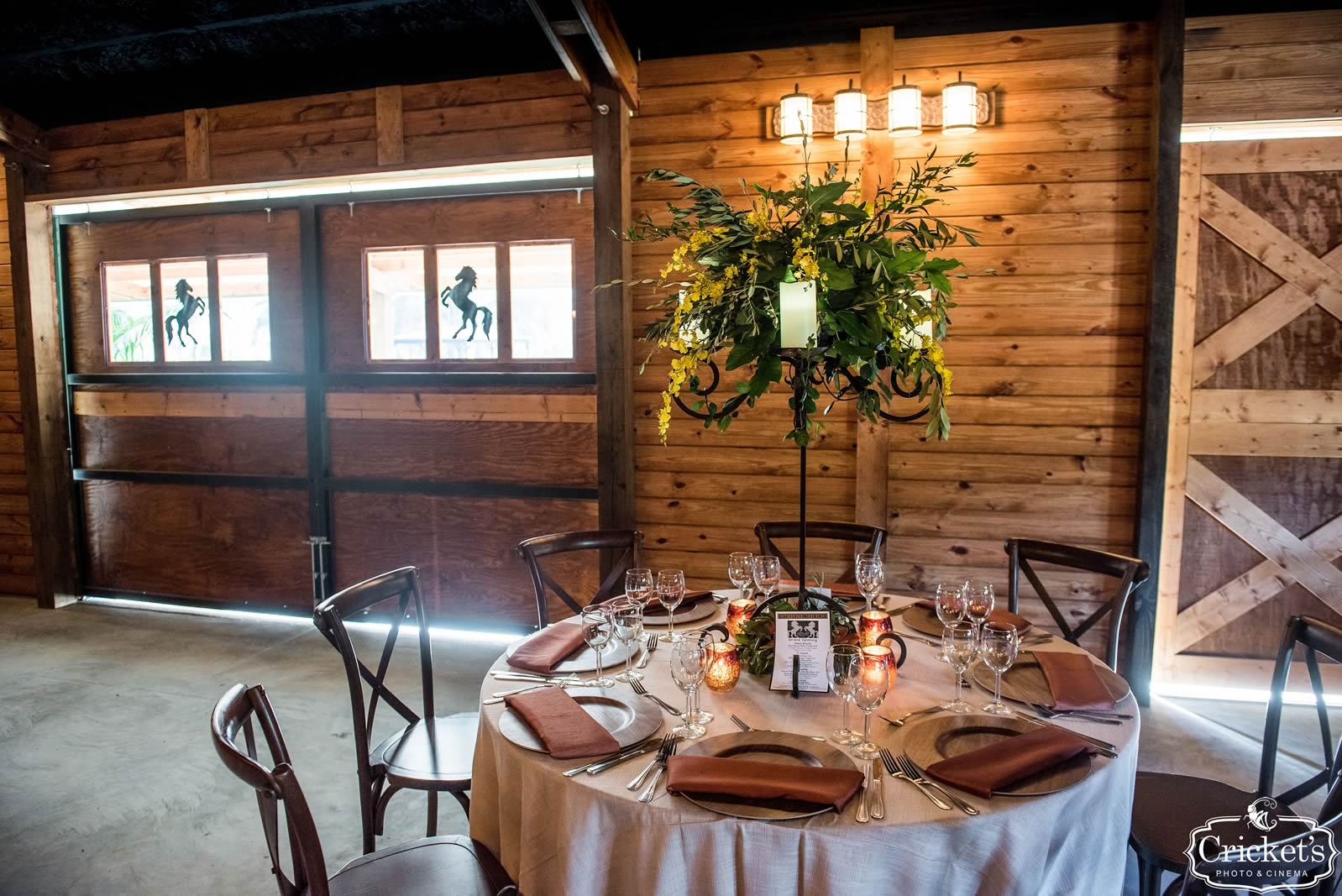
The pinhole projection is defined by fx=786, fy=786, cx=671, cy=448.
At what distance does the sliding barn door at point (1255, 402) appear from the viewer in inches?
129

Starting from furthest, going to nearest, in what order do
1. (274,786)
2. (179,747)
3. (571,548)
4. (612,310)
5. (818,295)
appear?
(612,310)
(179,747)
(571,548)
(818,295)
(274,786)

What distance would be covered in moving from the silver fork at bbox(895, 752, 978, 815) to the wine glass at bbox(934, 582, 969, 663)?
0.51 meters

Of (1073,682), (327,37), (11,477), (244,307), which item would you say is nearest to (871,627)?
(1073,682)

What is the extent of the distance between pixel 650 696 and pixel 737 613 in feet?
1.42

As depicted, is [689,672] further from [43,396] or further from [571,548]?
[43,396]

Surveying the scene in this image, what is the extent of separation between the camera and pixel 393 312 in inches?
169

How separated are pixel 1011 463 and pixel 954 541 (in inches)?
16.6

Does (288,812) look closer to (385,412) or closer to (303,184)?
(385,412)

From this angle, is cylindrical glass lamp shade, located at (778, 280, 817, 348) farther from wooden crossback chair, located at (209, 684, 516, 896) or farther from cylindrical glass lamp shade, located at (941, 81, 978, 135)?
cylindrical glass lamp shade, located at (941, 81, 978, 135)

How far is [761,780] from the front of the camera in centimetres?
127

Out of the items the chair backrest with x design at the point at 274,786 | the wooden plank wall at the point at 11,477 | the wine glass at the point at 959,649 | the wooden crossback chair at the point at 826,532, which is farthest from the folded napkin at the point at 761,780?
the wooden plank wall at the point at 11,477

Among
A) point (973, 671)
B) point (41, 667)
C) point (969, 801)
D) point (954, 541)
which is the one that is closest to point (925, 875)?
point (969, 801)

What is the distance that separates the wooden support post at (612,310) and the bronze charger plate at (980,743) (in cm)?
235

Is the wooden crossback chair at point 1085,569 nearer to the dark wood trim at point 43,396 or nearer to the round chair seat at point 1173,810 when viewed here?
the round chair seat at point 1173,810
